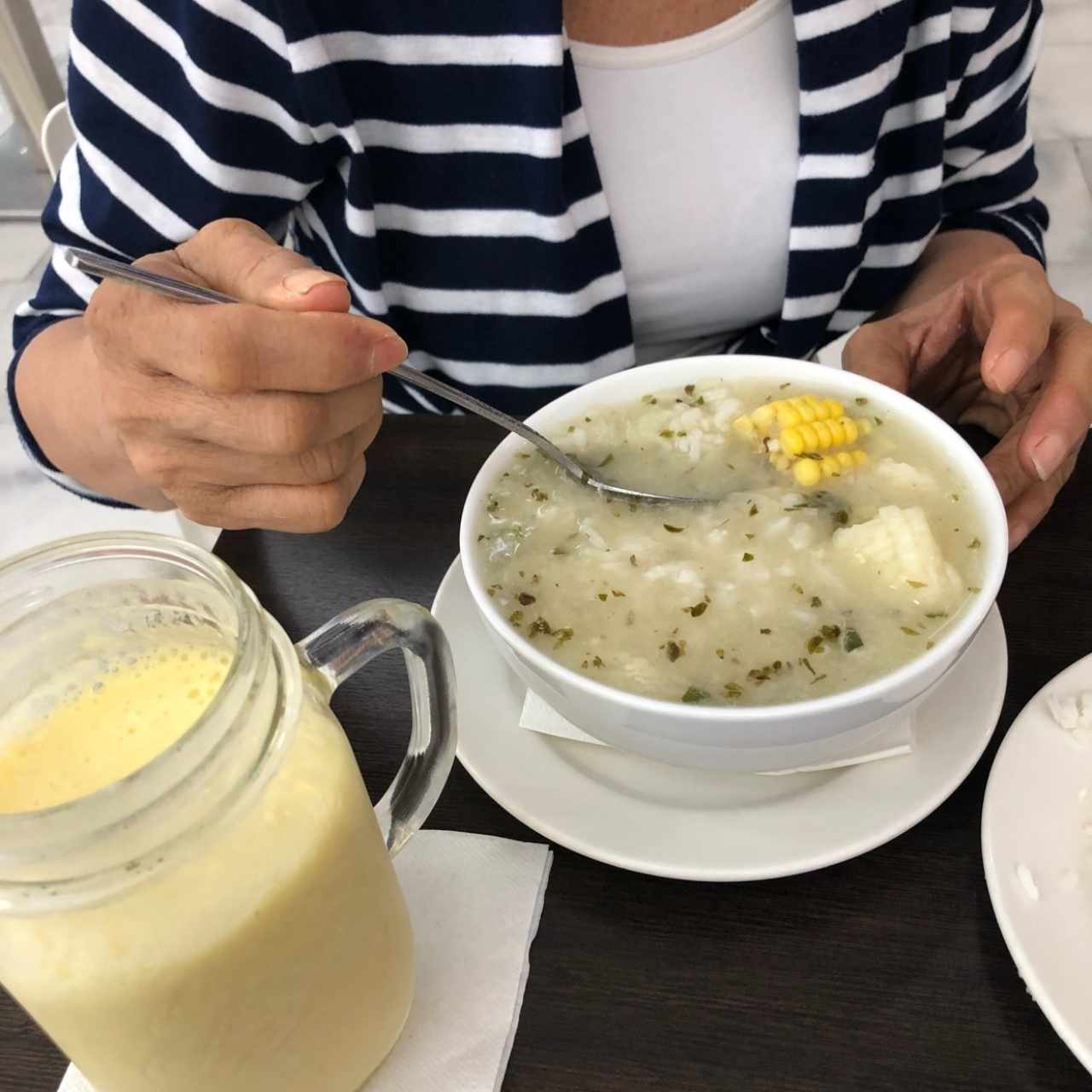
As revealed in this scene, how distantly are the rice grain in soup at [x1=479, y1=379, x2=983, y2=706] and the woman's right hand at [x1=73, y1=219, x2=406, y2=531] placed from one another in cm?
14

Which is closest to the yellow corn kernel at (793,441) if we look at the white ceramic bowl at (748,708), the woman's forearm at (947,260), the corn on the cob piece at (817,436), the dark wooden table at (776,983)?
the corn on the cob piece at (817,436)

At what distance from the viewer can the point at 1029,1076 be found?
1.85 ft

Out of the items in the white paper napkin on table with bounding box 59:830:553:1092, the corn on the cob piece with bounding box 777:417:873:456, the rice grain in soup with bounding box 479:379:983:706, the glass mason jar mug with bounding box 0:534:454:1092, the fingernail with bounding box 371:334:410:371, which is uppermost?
the fingernail with bounding box 371:334:410:371

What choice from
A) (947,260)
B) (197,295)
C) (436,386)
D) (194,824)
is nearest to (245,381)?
(197,295)

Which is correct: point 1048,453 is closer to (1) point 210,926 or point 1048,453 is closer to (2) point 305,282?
(2) point 305,282

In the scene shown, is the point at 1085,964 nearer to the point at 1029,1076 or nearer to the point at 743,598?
the point at 1029,1076

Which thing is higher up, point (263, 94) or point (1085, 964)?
point (263, 94)

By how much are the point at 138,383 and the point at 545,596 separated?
33 cm

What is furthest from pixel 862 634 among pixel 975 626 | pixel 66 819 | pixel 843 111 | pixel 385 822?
pixel 843 111

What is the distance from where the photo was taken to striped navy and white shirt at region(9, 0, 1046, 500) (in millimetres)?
945

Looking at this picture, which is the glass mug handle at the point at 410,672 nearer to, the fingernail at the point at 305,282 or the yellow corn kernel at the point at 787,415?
the fingernail at the point at 305,282

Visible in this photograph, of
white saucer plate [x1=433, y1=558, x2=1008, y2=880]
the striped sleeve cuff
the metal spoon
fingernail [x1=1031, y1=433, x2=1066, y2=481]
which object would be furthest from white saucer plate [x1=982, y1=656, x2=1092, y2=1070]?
the striped sleeve cuff

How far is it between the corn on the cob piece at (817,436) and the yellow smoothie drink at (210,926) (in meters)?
0.43

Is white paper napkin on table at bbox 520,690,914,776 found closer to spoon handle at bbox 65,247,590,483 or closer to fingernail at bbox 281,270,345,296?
spoon handle at bbox 65,247,590,483
